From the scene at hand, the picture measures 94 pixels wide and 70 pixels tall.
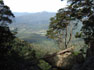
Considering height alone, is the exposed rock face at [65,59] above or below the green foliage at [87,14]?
below

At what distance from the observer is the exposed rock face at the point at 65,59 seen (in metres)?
22.7

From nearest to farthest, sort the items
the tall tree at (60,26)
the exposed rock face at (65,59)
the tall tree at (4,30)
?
the tall tree at (4,30) → the exposed rock face at (65,59) → the tall tree at (60,26)

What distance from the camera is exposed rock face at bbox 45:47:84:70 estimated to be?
74.6 feet

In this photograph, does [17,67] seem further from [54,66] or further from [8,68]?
[54,66]

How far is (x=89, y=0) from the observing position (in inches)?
690

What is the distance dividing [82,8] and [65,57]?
9761mm

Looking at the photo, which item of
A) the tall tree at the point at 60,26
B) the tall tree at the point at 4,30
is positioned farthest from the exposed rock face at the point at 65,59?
the tall tree at the point at 4,30

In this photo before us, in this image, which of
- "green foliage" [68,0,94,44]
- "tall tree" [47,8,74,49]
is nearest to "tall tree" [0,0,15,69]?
"green foliage" [68,0,94,44]

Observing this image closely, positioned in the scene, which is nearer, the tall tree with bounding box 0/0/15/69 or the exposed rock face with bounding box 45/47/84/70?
the tall tree with bounding box 0/0/15/69

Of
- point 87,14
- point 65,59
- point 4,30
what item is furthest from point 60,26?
point 4,30

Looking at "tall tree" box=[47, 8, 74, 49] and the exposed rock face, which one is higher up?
"tall tree" box=[47, 8, 74, 49]

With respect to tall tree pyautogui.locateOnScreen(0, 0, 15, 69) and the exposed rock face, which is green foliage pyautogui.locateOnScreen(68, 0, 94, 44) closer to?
the exposed rock face

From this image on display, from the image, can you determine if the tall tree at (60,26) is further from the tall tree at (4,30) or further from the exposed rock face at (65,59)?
the tall tree at (4,30)

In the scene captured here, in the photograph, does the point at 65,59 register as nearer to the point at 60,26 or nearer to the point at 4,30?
the point at 60,26
